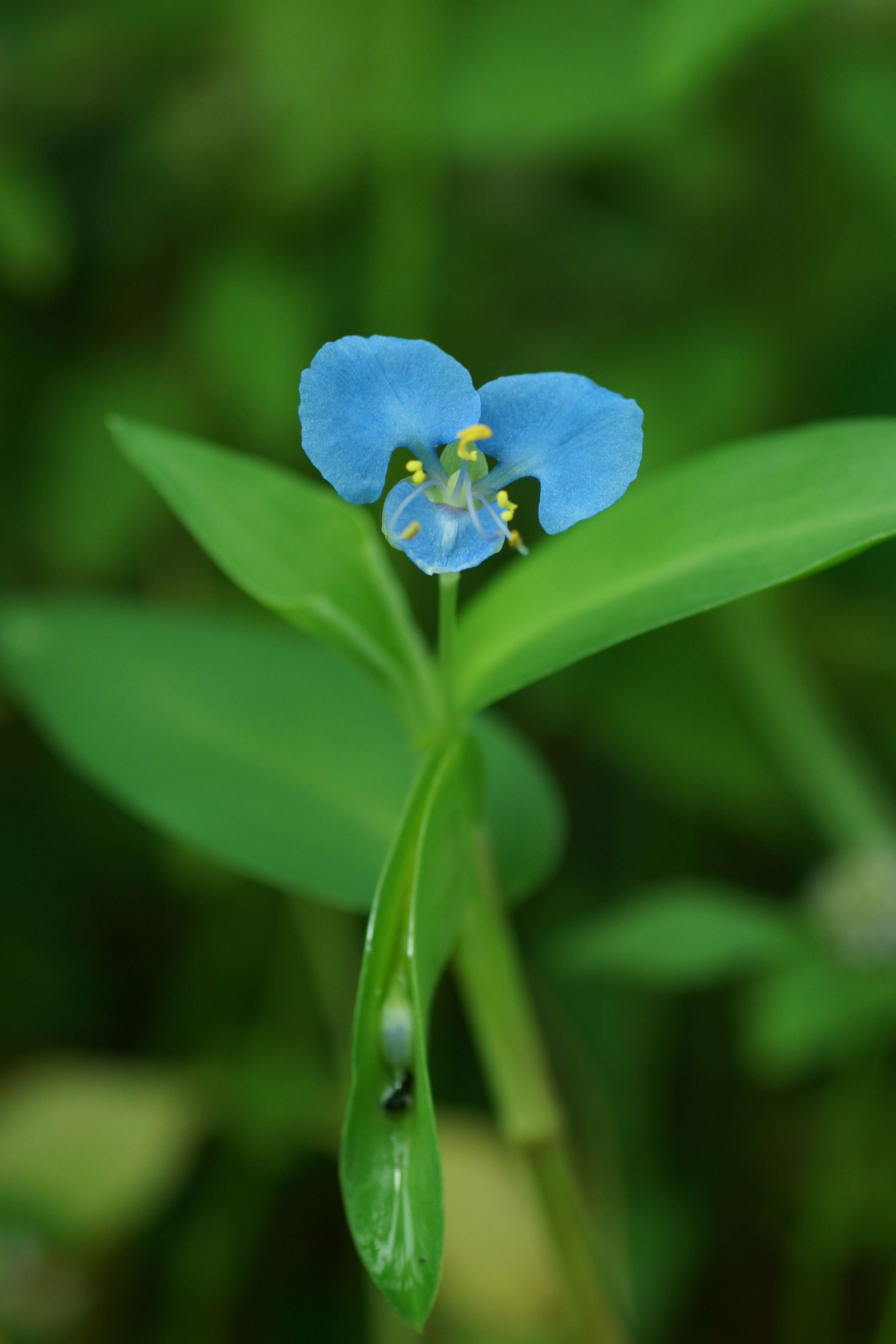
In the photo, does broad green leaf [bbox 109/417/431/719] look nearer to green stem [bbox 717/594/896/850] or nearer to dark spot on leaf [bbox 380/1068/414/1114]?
dark spot on leaf [bbox 380/1068/414/1114]

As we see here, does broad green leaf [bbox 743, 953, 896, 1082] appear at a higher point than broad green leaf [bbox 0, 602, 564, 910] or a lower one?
lower

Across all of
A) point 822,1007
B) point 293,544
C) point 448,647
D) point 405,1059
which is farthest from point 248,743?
point 822,1007

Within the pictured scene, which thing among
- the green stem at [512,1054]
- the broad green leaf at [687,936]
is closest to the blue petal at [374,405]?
the green stem at [512,1054]

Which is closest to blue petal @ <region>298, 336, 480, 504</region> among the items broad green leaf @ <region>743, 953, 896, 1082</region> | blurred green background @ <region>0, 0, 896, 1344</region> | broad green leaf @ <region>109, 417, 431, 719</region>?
broad green leaf @ <region>109, 417, 431, 719</region>

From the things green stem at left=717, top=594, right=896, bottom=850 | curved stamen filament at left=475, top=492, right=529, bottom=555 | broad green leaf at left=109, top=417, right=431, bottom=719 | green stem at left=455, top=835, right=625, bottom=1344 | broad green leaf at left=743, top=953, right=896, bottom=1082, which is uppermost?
green stem at left=717, top=594, right=896, bottom=850

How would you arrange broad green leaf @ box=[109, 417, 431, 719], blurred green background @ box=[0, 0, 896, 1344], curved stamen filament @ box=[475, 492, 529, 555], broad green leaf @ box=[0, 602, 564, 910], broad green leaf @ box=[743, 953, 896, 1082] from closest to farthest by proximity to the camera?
1. curved stamen filament @ box=[475, 492, 529, 555]
2. broad green leaf @ box=[109, 417, 431, 719]
3. broad green leaf @ box=[0, 602, 564, 910]
4. broad green leaf @ box=[743, 953, 896, 1082]
5. blurred green background @ box=[0, 0, 896, 1344]

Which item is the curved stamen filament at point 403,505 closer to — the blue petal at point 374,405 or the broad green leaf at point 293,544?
the blue petal at point 374,405

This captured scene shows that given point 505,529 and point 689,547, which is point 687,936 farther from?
point 505,529
